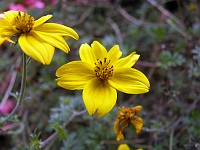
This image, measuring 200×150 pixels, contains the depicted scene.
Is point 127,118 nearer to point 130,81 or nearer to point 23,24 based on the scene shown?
point 130,81

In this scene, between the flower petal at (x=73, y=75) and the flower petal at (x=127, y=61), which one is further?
the flower petal at (x=127, y=61)

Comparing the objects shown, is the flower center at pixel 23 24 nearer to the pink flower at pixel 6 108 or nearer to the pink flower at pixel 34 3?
the pink flower at pixel 6 108

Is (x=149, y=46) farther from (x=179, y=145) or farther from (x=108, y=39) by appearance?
(x=179, y=145)

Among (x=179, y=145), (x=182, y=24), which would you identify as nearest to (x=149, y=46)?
(x=182, y=24)

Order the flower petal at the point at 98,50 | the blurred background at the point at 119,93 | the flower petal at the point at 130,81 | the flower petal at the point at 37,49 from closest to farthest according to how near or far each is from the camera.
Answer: the flower petal at the point at 37,49, the flower petal at the point at 130,81, the flower petal at the point at 98,50, the blurred background at the point at 119,93

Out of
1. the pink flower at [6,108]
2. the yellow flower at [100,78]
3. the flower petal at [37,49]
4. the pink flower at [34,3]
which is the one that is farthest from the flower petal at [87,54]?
the pink flower at [34,3]

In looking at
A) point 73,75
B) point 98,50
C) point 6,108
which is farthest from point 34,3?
point 73,75
